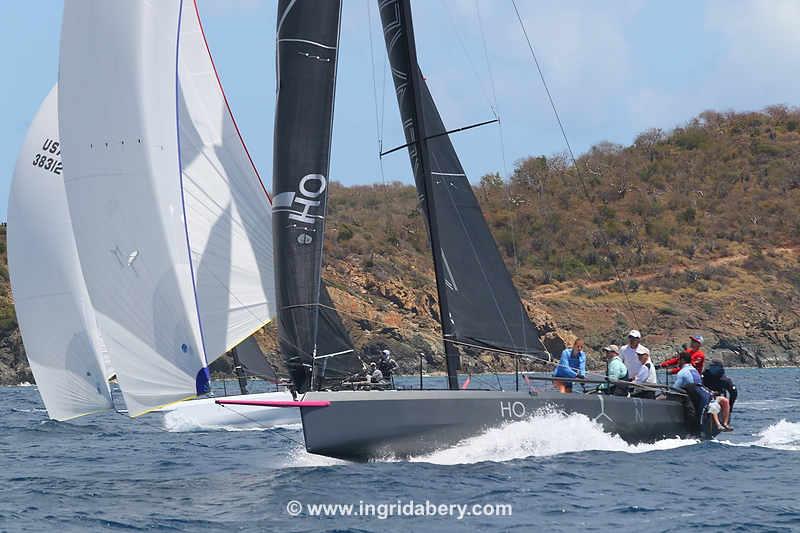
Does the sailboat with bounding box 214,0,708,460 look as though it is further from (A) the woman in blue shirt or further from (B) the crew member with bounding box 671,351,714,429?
(A) the woman in blue shirt

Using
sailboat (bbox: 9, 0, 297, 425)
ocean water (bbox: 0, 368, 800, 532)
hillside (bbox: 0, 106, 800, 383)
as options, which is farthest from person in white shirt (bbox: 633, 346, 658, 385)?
hillside (bbox: 0, 106, 800, 383)

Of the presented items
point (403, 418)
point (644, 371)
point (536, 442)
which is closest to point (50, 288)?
point (403, 418)

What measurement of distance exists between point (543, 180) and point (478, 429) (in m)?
65.4

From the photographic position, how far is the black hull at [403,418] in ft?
47.9

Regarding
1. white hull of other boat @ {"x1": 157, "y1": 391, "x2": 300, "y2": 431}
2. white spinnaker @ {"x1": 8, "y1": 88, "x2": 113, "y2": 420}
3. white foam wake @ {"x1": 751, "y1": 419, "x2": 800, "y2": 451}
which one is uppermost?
white spinnaker @ {"x1": 8, "y1": 88, "x2": 113, "y2": 420}

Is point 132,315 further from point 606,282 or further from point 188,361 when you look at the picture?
point 606,282

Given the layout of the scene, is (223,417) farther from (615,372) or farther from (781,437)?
(781,437)

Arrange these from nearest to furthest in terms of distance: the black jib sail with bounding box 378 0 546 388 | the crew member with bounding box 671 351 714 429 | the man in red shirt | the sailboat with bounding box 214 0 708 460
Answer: the sailboat with bounding box 214 0 708 460 → the black jib sail with bounding box 378 0 546 388 → the crew member with bounding box 671 351 714 429 → the man in red shirt

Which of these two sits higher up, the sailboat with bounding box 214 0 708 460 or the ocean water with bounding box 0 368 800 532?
the sailboat with bounding box 214 0 708 460

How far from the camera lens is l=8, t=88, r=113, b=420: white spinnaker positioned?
17141mm

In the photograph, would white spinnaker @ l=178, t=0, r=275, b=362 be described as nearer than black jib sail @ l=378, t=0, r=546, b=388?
No

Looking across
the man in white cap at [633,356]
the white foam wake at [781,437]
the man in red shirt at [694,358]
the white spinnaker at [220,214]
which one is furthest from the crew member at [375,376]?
the white foam wake at [781,437]

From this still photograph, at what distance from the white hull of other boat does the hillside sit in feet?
66.7

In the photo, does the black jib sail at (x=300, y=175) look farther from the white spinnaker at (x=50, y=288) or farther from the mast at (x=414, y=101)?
the white spinnaker at (x=50, y=288)
